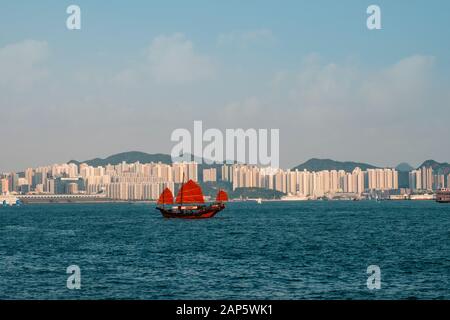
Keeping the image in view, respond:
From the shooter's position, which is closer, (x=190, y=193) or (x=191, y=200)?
(x=191, y=200)

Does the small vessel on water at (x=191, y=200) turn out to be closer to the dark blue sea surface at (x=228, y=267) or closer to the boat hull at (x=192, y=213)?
the boat hull at (x=192, y=213)

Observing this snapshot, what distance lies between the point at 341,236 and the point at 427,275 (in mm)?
36514

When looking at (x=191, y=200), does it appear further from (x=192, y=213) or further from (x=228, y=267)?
(x=228, y=267)

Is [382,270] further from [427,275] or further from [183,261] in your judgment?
[183,261]

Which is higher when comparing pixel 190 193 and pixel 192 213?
pixel 190 193

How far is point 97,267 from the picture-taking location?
48469 mm

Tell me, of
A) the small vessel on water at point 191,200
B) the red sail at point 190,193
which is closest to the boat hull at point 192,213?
the small vessel on water at point 191,200

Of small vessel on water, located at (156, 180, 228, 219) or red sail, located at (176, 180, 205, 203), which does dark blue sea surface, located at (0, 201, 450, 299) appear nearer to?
red sail, located at (176, 180, 205, 203)

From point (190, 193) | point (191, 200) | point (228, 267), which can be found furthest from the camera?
point (190, 193)

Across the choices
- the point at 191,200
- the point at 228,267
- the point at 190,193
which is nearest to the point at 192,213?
the point at 191,200

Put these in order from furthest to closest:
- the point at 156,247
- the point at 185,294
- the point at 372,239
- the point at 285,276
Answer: the point at 372,239, the point at 156,247, the point at 285,276, the point at 185,294

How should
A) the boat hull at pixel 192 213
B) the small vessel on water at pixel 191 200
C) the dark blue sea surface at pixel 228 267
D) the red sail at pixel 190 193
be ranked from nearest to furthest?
the dark blue sea surface at pixel 228 267 < the red sail at pixel 190 193 < the small vessel on water at pixel 191 200 < the boat hull at pixel 192 213

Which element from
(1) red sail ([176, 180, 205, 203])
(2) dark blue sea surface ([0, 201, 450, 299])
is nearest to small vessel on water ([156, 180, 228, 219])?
(1) red sail ([176, 180, 205, 203])

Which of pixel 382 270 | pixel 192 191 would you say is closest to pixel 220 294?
pixel 382 270
